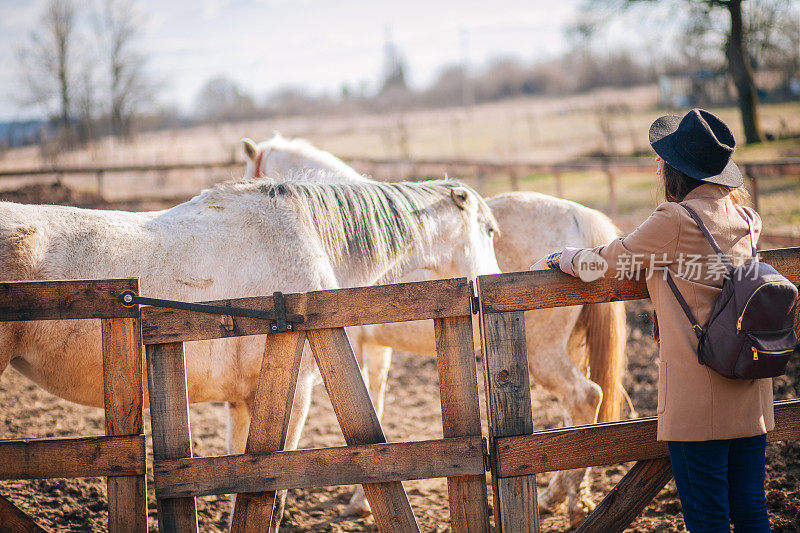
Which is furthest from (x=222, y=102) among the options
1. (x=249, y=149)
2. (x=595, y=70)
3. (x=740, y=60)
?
(x=249, y=149)

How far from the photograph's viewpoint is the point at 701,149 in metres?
1.97

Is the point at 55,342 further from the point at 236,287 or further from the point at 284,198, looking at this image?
the point at 284,198

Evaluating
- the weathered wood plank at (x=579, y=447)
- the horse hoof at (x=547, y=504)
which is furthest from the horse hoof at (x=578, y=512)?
the weathered wood plank at (x=579, y=447)

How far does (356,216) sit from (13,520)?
192 cm

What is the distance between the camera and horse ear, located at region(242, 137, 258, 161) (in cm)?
510

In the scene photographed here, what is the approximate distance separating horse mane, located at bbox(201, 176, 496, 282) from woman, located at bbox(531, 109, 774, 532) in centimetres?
126

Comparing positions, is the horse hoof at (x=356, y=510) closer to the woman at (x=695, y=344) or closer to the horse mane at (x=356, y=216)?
the horse mane at (x=356, y=216)

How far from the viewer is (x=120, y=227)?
8.95ft

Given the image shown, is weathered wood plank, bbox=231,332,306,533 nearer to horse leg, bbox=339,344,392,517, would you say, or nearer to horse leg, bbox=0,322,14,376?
horse leg, bbox=0,322,14,376

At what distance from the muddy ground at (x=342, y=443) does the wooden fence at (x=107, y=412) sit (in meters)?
1.36

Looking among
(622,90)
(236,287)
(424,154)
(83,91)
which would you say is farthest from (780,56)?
(83,91)

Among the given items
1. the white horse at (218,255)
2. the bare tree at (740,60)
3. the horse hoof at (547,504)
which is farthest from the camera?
the bare tree at (740,60)

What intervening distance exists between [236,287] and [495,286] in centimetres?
124

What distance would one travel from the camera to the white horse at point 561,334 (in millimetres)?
3678
